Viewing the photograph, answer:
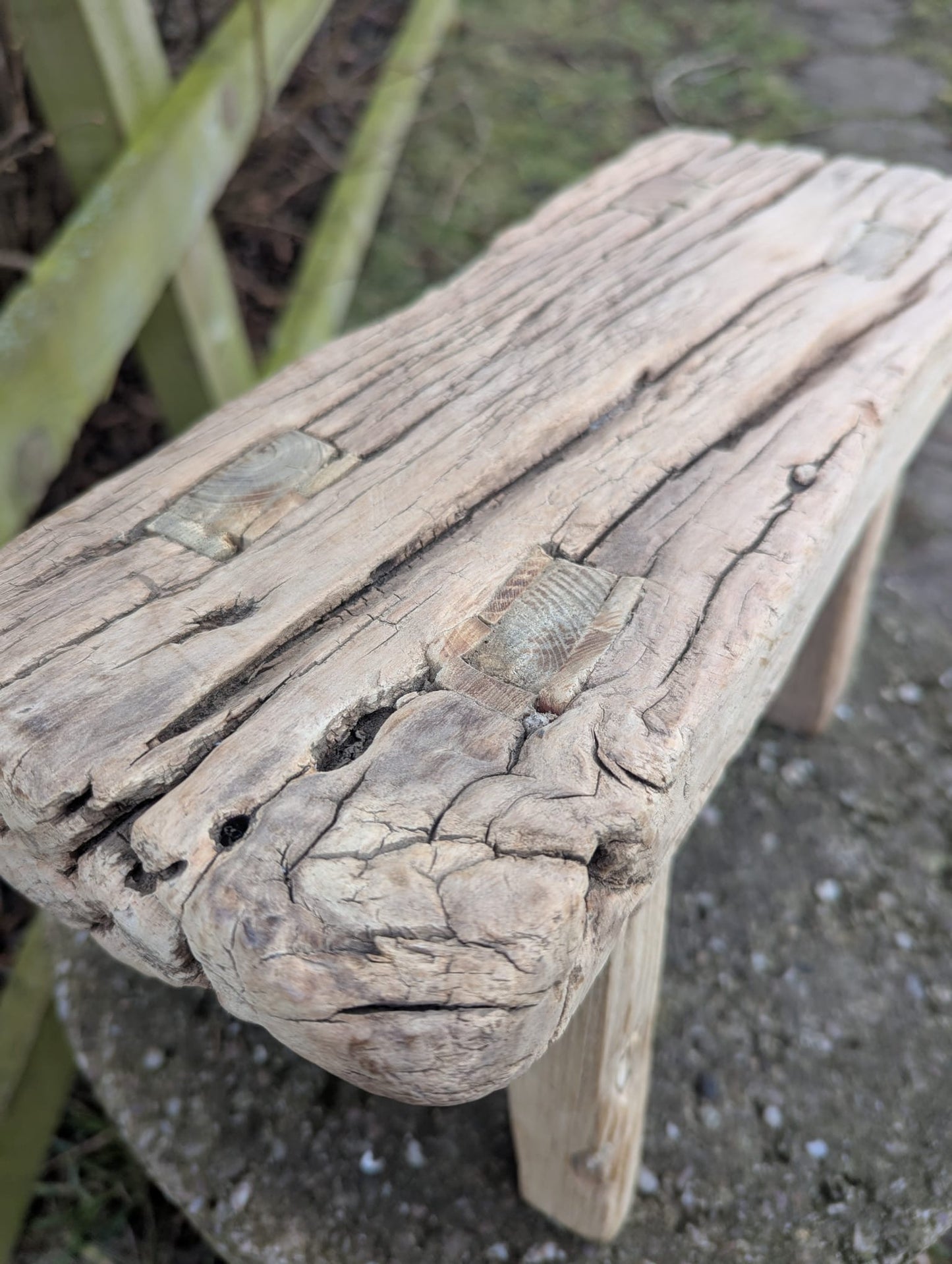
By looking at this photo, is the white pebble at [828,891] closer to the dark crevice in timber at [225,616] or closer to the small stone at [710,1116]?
the small stone at [710,1116]

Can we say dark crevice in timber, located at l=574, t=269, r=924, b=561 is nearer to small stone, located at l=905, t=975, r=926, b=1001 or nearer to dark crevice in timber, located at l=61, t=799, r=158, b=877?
dark crevice in timber, located at l=61, t=799, r=158, b=877

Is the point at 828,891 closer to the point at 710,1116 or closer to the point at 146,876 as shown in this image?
the point at 710,1116

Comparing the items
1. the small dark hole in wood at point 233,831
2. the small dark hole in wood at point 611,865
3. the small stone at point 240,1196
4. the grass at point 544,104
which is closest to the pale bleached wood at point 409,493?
the small dark hole in wood at point 233,831

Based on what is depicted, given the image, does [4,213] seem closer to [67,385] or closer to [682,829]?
[67,385]

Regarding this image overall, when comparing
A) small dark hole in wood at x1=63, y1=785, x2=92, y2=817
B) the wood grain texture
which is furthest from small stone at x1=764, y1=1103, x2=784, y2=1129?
small dark hole in wood at x1=63, y1=785, x2=92, y2=817

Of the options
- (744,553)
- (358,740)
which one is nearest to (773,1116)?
(744,553)

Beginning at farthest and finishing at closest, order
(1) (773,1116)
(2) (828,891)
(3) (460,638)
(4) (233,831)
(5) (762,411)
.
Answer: (2) (828,891) → (1) (773,1116) → (5) (762,411) → (3) (460,638) → (4) (233,831)
